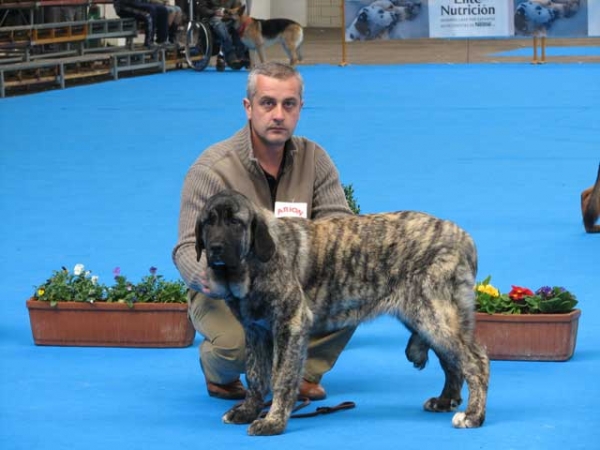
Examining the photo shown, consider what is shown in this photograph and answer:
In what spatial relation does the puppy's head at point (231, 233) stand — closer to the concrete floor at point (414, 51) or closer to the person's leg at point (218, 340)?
the person's leg at point (218, 340)

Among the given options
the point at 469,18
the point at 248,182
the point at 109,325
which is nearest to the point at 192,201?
the point at 248,182

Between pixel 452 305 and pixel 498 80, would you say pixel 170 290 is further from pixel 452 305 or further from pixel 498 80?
pixel 498 80

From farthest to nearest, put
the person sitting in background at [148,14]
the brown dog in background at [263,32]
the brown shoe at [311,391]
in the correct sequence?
1. the brown dog in background at [263,32]
2. the person sitting in background at [148,14]
3. the brown shoe at [311,391]

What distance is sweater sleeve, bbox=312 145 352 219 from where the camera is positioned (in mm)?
5252

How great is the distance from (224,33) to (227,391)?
18111 millimetres

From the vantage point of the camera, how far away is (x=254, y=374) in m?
4.83

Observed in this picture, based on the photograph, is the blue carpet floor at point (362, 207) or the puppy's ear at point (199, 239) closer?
the puppy's ear at point (199, 239)

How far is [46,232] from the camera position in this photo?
8773mm

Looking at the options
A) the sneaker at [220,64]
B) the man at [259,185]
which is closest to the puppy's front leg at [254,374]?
the man at [259,185]

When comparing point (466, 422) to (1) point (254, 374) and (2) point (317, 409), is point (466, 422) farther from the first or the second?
(1) point (254, 374)

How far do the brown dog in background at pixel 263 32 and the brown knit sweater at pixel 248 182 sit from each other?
57.5ft

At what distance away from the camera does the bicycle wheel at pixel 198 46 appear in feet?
75.3

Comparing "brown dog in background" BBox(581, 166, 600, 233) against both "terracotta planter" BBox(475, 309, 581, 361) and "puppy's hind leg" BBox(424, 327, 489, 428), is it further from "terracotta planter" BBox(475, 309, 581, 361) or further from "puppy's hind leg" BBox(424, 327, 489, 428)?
"puppy's hind leg" BBox(424, 327, 489, 428)

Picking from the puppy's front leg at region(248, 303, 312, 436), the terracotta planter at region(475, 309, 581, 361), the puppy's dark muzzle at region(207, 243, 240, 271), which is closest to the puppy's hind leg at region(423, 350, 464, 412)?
the puppy's front leg at region(248, 303, 312, 436)
